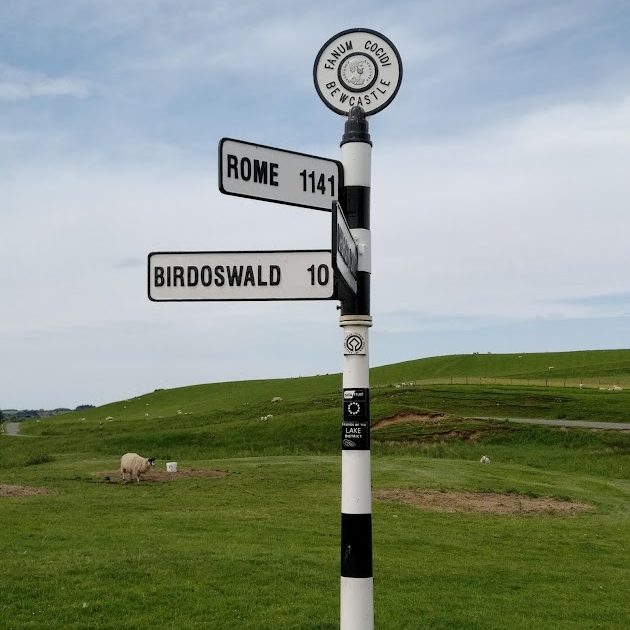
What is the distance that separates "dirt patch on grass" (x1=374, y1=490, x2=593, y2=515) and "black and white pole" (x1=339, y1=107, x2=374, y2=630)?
63.2 feet

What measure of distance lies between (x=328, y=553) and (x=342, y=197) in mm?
12258

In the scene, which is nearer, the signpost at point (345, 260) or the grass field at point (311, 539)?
the signpost at point (345, 260)

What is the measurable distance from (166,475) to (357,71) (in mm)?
26977

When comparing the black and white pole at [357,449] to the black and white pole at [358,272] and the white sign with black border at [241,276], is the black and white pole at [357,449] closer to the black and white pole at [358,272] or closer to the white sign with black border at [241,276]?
the black and white pole at [358,272]

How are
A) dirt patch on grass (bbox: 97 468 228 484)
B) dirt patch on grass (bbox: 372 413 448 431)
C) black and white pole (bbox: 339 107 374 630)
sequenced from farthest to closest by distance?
dirt patch on grass (bbox: 372 413 448 431) → dirt patch on grass (bbox: 97 468 228 484) → black and white pole (bbox: 339 107 374 630)

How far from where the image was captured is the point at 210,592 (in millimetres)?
12914

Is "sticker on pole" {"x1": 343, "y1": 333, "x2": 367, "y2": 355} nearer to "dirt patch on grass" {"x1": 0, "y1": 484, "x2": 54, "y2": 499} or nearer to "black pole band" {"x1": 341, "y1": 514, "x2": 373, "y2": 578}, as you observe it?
"black pole band" {"x1": 341, "y1": 514, "x2": 373, "y2": 578}

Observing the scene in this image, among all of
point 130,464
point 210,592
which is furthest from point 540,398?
point 210,592

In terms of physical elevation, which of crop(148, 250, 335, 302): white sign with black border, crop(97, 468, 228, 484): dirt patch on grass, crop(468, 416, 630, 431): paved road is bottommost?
crop(97, 468, 228, 484): dirt patch on grass

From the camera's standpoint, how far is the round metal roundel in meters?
6.05

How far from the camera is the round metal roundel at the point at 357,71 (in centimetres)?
605

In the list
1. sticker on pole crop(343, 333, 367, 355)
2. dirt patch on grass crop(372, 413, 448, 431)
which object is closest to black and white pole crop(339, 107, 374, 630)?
sticker on pole crop(343, 333, 367, 355)

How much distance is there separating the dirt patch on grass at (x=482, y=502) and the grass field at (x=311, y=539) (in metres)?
0.20

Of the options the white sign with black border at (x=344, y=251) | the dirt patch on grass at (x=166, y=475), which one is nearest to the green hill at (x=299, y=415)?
the dirt patch on grass at (x=166, y=475)
